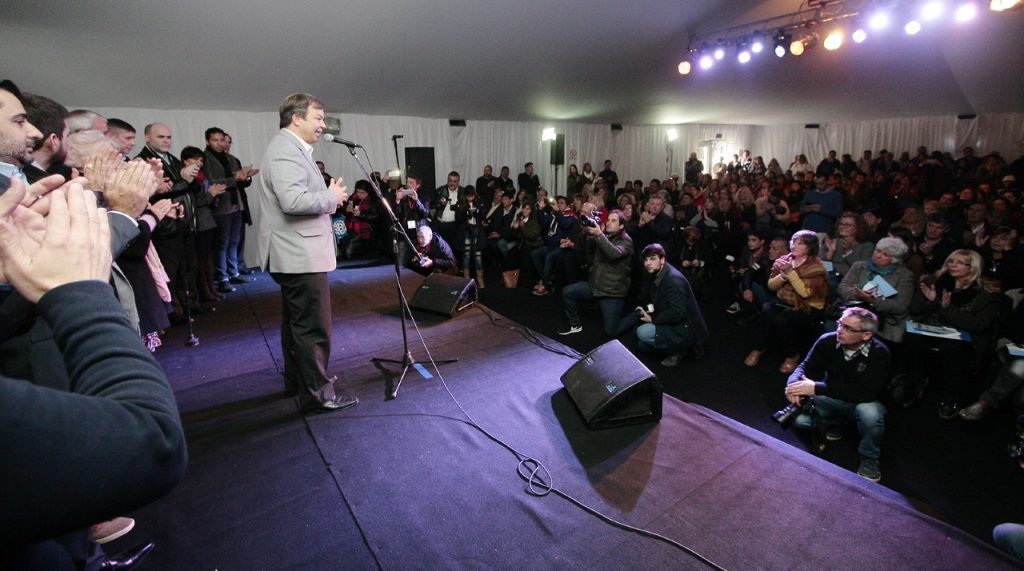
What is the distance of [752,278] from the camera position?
490cm

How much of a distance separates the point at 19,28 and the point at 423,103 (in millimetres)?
5036

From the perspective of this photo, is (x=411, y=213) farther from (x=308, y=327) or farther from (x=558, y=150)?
(x=558, y=150)

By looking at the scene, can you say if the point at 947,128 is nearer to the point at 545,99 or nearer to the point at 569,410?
the point at 545,99

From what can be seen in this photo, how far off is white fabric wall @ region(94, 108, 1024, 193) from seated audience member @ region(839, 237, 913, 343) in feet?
24.8

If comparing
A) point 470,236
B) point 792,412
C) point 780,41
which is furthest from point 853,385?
point 780,41

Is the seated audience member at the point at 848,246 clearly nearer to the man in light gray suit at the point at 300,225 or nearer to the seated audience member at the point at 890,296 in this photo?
the seated audience member at the point at 890,296

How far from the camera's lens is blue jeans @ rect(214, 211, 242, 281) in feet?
18.3

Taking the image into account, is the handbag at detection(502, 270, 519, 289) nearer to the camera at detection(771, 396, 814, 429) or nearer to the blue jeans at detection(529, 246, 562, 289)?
the blue jeans at detection(529, 246, 562, 289)

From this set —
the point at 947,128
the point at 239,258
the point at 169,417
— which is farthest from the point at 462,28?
the point at 947,128

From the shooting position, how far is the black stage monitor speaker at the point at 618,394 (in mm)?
2521

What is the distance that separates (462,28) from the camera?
5754 mm

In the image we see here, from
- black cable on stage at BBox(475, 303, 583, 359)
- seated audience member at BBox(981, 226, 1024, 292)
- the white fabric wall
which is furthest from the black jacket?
the white fabric wall

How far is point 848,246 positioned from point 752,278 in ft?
2.87

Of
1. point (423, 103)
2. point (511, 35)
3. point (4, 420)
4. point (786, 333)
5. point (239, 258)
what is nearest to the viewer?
point (4, 420)
